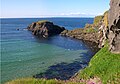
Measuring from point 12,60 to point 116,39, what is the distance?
3773cm

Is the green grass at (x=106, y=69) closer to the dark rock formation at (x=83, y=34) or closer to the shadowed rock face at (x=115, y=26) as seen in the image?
the shadowed rock face at (x=115, y=26)

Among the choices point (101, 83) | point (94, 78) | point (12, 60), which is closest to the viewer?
point (101, 83)

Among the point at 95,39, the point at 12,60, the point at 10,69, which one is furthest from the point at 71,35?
the point at 10,69

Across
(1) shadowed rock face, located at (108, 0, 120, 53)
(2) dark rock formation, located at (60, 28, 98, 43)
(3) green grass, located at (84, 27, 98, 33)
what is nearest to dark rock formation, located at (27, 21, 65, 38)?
(2) dark rock formation, located at (60, 28, 98, 43)

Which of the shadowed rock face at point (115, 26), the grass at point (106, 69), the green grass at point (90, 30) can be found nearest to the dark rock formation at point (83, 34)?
the green grass at point (90, 30)

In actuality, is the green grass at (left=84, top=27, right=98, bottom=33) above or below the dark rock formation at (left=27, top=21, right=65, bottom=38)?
above

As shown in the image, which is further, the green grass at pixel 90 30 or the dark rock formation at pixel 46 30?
the dark rock formation at pixel 46 30

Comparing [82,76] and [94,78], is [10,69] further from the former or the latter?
[94,78]

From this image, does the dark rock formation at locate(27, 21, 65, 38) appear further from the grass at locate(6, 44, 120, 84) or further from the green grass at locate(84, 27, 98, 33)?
the grass at locate(6, 44, 120, 84)

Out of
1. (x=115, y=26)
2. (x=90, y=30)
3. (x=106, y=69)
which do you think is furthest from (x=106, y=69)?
(x=90, y=30)

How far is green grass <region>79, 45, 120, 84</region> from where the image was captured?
26.1 meters

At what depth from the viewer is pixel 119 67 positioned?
1086 inches

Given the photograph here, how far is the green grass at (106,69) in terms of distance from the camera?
85.6 feet

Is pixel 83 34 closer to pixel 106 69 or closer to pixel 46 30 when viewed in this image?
pixel 46 30
